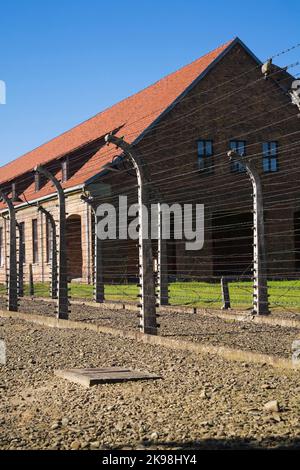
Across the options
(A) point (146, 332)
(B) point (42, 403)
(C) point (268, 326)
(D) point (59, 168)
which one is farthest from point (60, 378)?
(D) point (59, 168)

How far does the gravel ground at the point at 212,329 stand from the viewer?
9.42 meters

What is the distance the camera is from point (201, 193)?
1150 inches

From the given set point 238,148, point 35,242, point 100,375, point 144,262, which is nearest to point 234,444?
point 100,375

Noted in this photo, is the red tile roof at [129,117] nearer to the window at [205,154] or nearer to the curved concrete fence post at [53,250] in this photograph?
the window at [205,154]

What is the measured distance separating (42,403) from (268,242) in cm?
2461

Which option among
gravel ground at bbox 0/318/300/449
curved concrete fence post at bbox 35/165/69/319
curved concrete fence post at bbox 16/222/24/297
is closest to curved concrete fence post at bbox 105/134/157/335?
gravel ground at bbox 0/318/300/449

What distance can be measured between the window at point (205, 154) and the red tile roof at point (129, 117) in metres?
2.46

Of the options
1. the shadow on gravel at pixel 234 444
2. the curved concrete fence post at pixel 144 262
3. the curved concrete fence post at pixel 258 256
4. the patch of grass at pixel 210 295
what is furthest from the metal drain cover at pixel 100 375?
the patch of grass at pixel 210 295

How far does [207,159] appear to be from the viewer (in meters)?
29.4

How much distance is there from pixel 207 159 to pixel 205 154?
23 centimetres

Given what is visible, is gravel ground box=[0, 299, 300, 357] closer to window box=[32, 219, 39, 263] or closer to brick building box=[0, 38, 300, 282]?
brick building box=[0, 38, 300, 282]

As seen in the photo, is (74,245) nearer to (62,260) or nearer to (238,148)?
(238,148)

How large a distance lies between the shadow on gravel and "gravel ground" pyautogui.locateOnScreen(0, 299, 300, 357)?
3800mm
